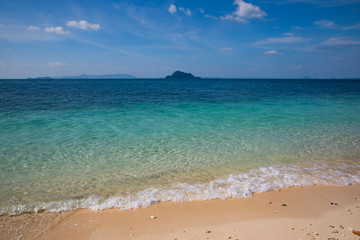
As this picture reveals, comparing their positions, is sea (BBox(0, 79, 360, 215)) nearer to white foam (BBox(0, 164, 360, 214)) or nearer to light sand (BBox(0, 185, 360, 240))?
white foam (BBox(0, 164, 360, 214))

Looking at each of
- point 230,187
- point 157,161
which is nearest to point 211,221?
point 230,187

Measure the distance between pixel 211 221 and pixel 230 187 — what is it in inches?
59.3

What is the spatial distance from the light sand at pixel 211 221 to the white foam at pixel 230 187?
21 cm

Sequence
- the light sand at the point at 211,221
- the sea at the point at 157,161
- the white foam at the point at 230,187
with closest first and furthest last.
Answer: the light sand at the point at 211,221
the white foam at the point at 230,187
the sea at the point at 157,161

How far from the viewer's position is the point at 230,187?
225 inches

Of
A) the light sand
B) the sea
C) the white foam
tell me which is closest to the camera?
the light sand

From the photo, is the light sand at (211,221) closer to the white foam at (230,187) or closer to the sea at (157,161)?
the white foam at (230,187)

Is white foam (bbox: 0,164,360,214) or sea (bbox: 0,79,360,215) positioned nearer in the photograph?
white foam (bbox: 0,164,360,214)

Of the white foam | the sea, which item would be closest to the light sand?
the white foam

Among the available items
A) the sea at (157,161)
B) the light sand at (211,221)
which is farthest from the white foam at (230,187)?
the light sand at (211,221)

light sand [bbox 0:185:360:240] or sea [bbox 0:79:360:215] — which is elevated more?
sea [bbox 0:79:360:215]

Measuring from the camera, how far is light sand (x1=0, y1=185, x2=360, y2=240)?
4035 mm

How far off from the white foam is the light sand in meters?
0.21

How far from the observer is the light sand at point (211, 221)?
13.2 ft
